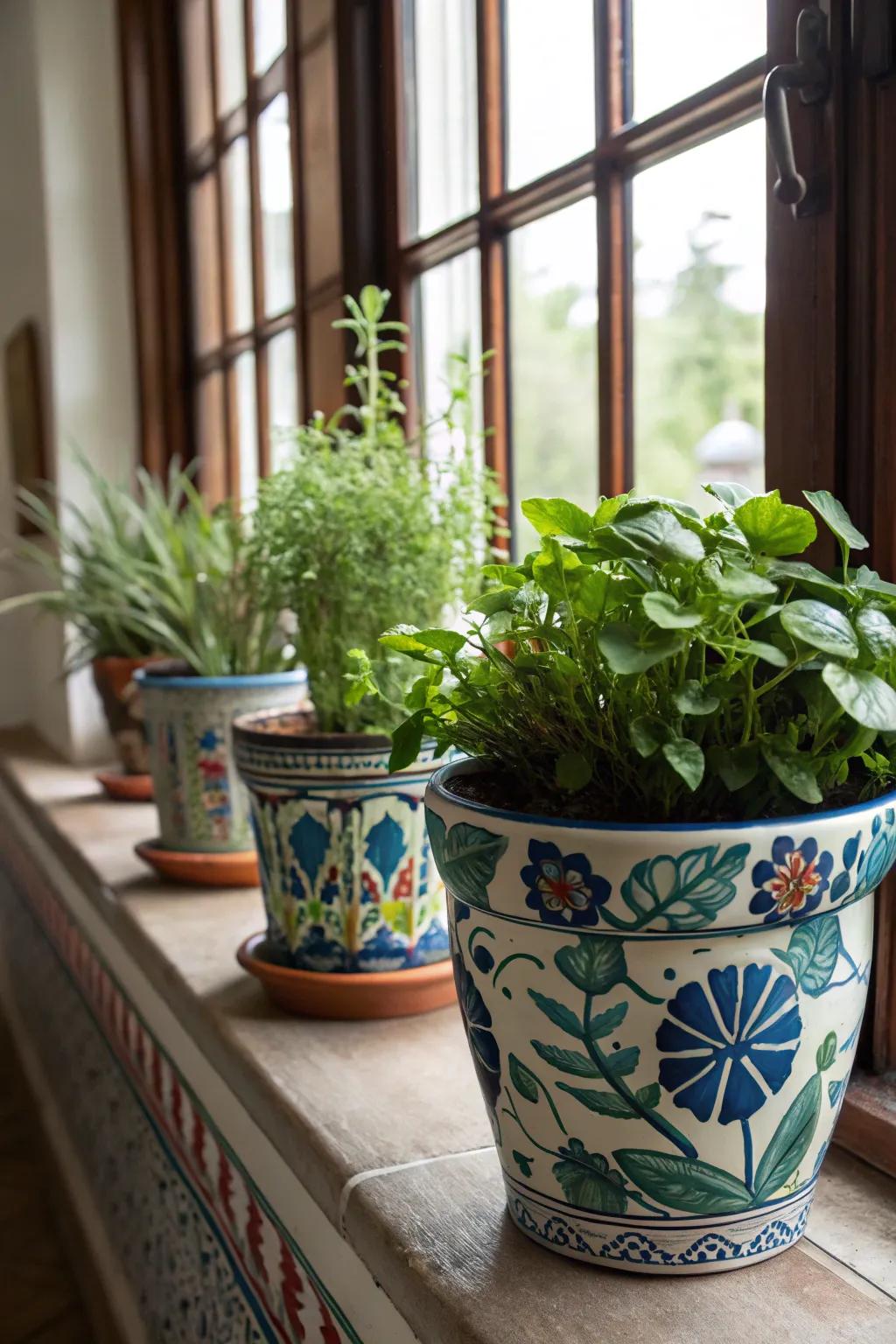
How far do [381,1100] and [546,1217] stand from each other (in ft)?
0.91

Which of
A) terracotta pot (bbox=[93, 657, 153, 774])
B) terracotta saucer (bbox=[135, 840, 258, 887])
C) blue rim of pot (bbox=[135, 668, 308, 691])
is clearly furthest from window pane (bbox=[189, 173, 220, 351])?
terracotta saucer (bbox=[135, 840, 258, 887])

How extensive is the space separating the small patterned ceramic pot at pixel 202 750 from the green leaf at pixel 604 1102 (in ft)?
2.94

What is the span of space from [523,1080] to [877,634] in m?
0.27

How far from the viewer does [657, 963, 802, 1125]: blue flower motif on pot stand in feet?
1.79

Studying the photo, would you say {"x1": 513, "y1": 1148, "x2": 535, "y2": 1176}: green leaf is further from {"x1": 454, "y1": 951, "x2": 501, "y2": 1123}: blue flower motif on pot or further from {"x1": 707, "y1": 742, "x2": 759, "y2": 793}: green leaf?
{"x1": 707, "y1": 742, "x2": 759, "y2": 793}: green leaf

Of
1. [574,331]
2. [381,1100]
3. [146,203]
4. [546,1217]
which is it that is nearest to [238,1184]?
[381,1100]

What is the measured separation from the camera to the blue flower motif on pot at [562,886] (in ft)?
1.78

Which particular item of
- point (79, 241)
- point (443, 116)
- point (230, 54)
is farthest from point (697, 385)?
point (443, 116)

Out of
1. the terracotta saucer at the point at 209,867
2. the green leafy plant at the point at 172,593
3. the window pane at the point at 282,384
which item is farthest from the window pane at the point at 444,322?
the terracotta saucer at the point at 209,867

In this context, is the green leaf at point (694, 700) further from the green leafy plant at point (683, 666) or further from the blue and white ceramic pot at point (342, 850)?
the blue and white ceramic pot at point (342, 850)

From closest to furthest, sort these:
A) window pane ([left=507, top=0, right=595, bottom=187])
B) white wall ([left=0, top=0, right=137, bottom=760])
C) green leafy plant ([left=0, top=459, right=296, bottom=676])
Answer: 1. window pane ([left=507, top=0, right=595, bottom=187])
2. green leafy plant ([left=0, top=459, right=296, bottom=676])
3. white wall ([left=0, top=0, right=137, bottom=760])

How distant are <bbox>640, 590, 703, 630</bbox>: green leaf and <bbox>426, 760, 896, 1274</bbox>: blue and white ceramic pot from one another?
9cm

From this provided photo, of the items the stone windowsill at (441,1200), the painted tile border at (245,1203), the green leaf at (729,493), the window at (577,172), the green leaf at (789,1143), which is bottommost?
the painted tile border at (245,1203)

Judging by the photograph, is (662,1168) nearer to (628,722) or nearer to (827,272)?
(628,722)
